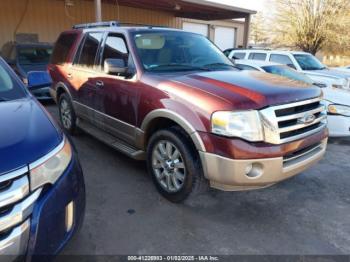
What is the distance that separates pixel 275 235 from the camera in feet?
9.36

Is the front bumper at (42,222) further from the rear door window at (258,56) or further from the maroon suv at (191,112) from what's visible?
the rear door window at (258,56)

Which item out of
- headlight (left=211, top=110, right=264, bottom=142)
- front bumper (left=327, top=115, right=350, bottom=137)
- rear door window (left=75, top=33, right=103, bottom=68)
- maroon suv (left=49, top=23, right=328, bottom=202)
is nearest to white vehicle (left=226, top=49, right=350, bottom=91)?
front bumper (left=327, top=115, right=350, bottom=137)

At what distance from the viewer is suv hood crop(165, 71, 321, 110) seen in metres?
2.79

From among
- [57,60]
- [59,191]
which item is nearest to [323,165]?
[59,191]

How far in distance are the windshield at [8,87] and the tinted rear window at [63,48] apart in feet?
7.71

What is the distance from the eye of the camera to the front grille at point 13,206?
5.41ft

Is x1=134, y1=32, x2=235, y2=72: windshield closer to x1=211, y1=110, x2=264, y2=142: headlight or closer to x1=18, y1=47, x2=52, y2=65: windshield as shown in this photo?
x1=211, y1=110, x2=264, y2=142: headlight

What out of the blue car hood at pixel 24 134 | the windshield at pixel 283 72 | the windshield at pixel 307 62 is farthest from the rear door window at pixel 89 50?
the windshield at pixel 307 62

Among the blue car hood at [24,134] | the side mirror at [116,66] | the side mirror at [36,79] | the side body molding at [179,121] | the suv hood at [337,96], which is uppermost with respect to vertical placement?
the side mirror at [116,66]

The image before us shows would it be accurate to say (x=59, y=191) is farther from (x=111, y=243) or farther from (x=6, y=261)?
(x=111, y=243)

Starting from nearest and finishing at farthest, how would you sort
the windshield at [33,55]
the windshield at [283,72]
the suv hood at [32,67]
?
the windshield at [283,72] < the suv hood at [32,67] < the windshield at [33,55]

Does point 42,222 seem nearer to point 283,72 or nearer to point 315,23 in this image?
point 283,72

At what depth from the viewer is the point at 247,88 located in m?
2.98

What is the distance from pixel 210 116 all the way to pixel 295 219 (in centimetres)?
141
